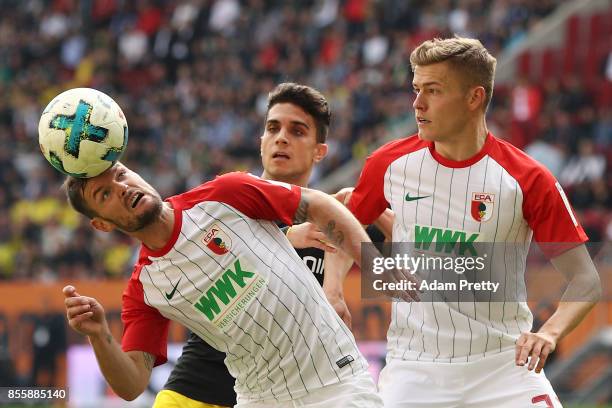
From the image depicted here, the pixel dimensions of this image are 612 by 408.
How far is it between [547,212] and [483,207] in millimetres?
314

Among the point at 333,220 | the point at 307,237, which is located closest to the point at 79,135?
the point at 333,220

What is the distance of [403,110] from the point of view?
2166 cm

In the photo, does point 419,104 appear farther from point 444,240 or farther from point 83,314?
point 83,314

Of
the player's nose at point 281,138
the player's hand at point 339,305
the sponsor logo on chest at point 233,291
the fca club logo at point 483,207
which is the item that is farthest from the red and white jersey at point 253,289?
the player's nose at point 281,138

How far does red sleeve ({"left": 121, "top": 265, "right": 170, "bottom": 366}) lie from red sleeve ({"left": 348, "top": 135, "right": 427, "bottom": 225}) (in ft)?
3.99

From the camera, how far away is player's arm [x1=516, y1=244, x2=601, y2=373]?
17.9 feet

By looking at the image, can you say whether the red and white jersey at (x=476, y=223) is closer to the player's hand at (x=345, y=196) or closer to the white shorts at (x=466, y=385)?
the white shorts at (x=466, y=385)

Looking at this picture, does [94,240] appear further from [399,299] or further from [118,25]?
[399,299]

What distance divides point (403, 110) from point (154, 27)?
8.25m

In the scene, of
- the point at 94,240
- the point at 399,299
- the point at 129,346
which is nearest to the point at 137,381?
the point at 129,346

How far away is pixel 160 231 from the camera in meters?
5.56

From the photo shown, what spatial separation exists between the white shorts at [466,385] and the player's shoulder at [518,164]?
858mm

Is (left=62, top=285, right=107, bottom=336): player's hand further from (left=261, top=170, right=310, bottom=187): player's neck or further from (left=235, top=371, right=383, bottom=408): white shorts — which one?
(left=261, top=170, right=310, bottom=187): player's neck

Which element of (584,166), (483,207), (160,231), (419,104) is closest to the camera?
(160,231)
